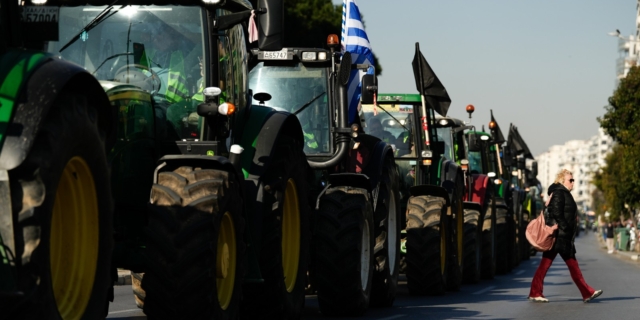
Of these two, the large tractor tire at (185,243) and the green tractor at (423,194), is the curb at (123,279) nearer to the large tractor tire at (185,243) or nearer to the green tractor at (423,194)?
the green tractor at (423,194)

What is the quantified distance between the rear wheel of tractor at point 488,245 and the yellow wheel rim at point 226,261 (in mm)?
14164

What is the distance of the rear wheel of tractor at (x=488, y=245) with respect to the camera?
22969 millimetres

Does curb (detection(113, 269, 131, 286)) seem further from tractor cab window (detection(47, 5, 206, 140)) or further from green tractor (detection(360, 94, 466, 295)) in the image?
tractor cab window (detection(47, 5, 206, 140))

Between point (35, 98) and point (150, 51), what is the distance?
3.44 meters

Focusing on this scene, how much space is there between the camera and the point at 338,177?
13523 mm

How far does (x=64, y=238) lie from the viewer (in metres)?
6.59

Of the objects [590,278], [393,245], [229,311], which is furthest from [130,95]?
[590,278]

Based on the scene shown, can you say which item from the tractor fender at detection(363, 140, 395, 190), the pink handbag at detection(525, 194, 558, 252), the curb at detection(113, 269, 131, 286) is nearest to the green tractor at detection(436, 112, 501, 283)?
the pink handbag at detection(525, 194, 558, 252)

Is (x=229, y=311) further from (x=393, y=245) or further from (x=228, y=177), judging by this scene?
(x=393, y=245)

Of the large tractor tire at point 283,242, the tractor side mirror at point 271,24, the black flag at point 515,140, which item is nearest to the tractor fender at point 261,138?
the large tractor tire at point 283,242

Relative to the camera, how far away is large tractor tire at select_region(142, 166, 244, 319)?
27.1 feet

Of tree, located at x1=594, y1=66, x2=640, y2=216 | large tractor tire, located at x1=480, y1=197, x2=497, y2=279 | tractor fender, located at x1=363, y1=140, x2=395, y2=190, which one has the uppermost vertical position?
tree, located at x1=594, y1=66, x2=640, y2=216

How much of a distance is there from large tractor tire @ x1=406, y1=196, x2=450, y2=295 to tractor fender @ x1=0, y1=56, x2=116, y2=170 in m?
10.6

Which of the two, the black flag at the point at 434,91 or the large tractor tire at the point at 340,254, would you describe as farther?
the black flag at the point at 434,91
